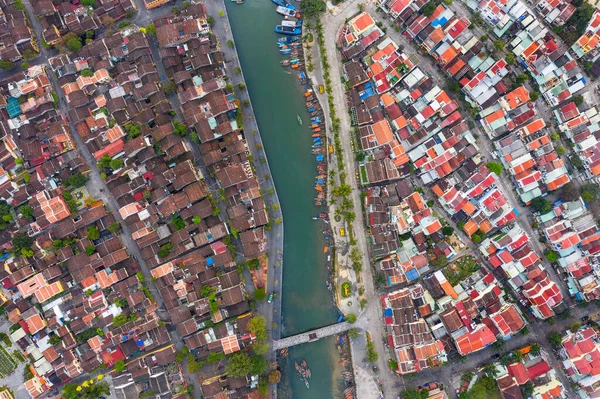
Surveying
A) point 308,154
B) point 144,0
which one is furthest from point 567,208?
point 144,0

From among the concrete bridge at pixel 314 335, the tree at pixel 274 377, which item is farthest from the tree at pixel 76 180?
the tree at pixel 274 377

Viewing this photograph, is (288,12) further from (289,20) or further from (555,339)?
(555,339)

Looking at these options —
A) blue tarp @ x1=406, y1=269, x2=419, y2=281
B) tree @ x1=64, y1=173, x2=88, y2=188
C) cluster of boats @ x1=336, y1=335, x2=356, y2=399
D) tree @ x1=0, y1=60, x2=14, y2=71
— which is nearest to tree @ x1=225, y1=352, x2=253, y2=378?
cluster of boats @ x1=336, y1=335, x2=356, y2=399

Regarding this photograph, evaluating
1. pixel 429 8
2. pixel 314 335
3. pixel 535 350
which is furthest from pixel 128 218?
pixel 535 350

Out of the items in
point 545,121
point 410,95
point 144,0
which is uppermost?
point 144,0

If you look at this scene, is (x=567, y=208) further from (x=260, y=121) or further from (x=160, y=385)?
(x=160, y=385)

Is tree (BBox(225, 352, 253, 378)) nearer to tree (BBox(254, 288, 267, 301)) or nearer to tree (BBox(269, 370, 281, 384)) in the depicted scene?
tree (BBox(269, 370, 281, 384))
